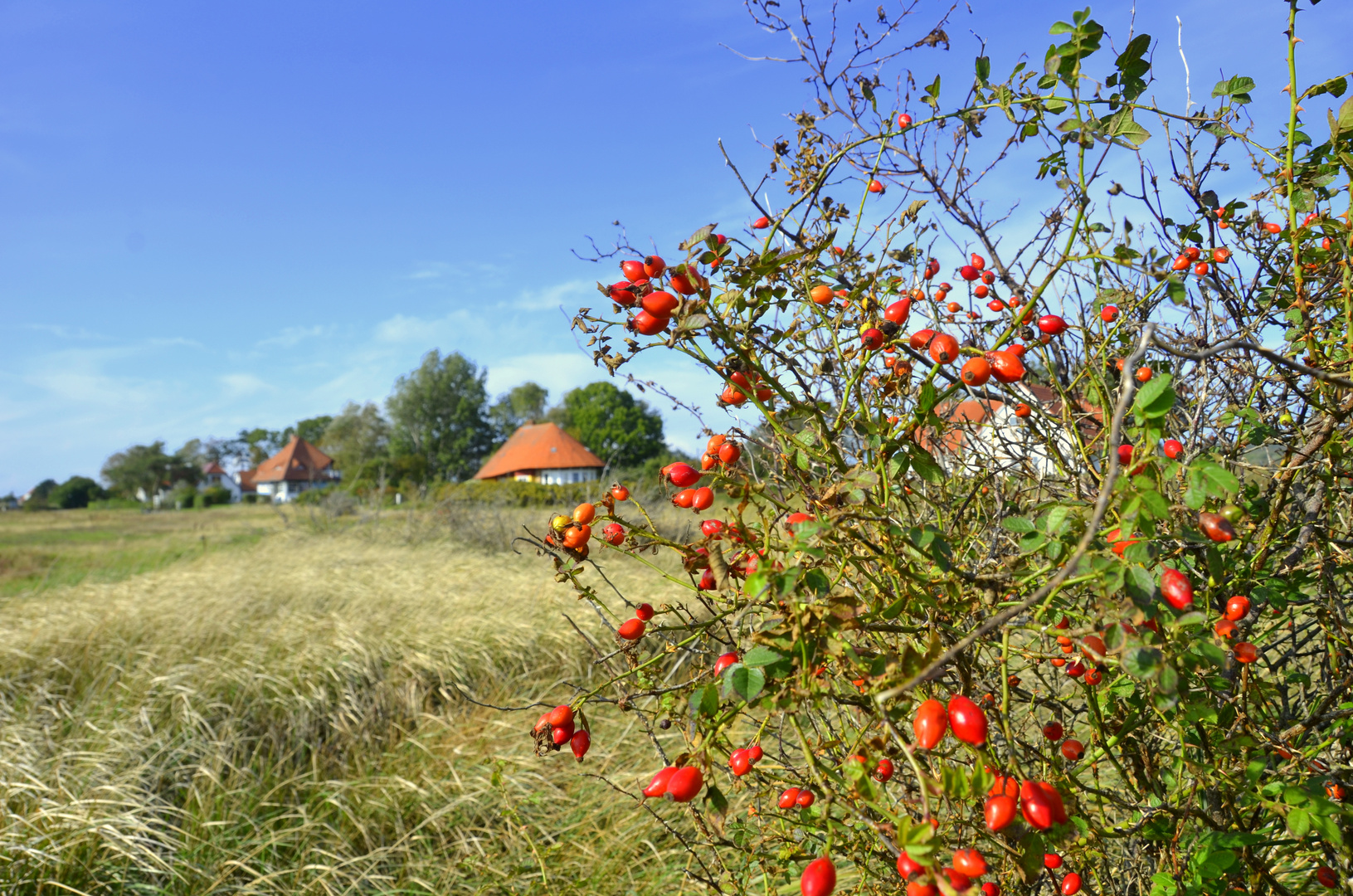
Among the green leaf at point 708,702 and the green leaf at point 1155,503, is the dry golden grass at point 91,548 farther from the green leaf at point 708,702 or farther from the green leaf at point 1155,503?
the green leaf at point 1155,503

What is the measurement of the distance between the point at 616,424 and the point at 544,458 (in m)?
3.49

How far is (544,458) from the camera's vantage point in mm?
26375

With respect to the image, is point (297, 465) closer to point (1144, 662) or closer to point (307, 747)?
point (307, 747)

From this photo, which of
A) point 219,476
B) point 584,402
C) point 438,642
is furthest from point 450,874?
point 219,476

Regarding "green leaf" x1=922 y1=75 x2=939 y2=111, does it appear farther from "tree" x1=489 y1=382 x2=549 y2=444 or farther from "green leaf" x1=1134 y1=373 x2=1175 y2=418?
"tree" x1=489 y1=382 x2=549 y2=444

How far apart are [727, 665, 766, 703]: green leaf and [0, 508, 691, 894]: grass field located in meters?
1.33

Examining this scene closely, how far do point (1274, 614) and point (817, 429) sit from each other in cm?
103

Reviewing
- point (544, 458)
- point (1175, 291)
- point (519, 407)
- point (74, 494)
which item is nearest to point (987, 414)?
point (1175, 291)

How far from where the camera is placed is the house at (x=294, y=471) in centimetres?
4231

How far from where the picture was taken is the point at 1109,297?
1174 mm

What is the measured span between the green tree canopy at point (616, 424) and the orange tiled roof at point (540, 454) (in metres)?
0.93

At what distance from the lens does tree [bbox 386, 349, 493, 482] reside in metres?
31.2

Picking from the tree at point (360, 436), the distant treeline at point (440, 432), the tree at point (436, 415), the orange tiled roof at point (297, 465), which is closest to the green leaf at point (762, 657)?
the distant treeline at point (440, 432)

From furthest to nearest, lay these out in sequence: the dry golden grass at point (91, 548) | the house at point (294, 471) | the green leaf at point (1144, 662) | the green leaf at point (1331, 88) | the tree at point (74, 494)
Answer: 1. the house at point (294, 471)
2. the tree at point (74, 494)
3. the dry golden grass at point (91, 548)
4. the green leaf at point (1331, 88)
5. the green leaf at point (1144, 662)
